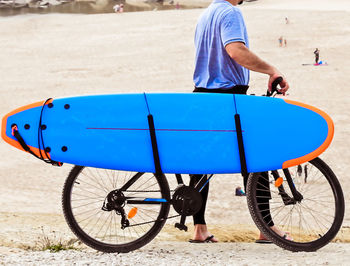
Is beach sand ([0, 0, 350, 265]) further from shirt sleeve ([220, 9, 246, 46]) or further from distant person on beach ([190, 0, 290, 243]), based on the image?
shirt sleeve ([220, 9, 246, 46])

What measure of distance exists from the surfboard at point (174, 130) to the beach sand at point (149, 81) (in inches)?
24.8

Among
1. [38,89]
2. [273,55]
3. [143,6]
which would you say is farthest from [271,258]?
[143,6]

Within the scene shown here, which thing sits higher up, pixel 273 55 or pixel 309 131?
pixel 309 131

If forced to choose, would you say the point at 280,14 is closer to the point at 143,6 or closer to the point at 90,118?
the point at 143,6

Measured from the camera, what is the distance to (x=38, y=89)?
2023cm

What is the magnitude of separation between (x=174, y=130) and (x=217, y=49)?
25.1 inches

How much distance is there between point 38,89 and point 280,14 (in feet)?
56.6

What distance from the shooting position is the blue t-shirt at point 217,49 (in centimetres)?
433

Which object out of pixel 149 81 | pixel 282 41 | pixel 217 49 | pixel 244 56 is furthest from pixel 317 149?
pixel 282 41

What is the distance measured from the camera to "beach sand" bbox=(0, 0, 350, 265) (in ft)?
14.6

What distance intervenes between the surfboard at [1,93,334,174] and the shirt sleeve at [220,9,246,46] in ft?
1.21

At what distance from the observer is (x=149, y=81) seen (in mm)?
20844

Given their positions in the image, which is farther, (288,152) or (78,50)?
(78,50)

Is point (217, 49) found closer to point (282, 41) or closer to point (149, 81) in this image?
point (149, 81)
